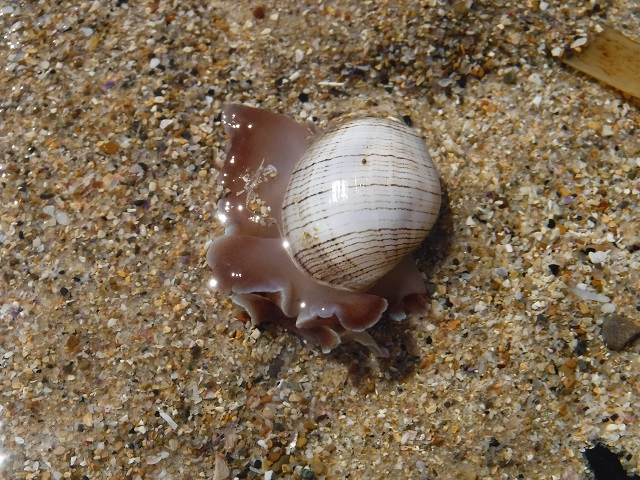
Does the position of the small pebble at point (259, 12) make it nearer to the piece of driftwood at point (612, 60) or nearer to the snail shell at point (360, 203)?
the snail shell at point (360, 203)

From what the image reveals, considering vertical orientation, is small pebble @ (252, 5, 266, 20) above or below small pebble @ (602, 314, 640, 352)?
above

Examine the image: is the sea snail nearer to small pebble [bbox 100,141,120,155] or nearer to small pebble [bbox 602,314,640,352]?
small pebble [bbox 100,141,120,155]

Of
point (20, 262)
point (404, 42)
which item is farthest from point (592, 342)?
point (20, 262)

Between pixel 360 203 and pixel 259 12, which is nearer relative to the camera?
pixel 360 203

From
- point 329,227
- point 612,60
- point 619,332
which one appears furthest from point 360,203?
point 612,60

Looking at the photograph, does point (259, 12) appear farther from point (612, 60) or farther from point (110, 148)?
point (612, 60)

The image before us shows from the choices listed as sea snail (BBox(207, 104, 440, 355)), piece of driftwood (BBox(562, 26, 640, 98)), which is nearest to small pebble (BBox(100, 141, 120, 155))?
sea snail (BBox(207, 104, 440, 355))
